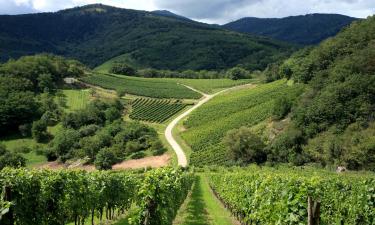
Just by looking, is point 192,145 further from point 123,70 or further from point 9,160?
point 123,70

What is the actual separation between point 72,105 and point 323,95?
235 ft

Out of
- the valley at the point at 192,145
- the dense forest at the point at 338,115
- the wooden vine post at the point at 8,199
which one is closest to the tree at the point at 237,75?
the valley at the point at 192,145

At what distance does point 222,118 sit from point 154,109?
2685cm

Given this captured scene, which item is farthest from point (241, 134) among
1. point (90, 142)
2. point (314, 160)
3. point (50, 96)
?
point (50, 96)

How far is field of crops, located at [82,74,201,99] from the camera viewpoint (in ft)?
439

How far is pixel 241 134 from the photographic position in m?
74.2

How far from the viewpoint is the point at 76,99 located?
123688 mm

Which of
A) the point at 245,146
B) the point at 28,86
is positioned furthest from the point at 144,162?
the point at 28,86

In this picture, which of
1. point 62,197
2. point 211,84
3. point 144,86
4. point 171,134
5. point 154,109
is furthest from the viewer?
point 211,84

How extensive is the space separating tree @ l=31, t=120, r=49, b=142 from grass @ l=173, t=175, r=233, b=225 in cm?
6297

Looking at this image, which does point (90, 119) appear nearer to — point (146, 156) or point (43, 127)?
point (43, 127)

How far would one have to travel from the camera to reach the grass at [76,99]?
118 m

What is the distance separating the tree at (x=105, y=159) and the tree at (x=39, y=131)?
2339cm

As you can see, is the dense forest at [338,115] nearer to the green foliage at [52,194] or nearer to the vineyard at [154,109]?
the vineyard at [154,109]
